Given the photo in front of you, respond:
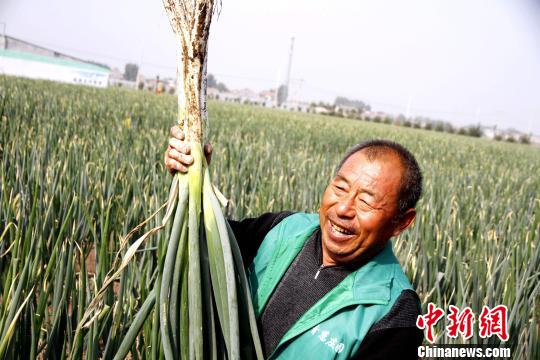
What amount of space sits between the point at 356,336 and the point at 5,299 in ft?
2.57

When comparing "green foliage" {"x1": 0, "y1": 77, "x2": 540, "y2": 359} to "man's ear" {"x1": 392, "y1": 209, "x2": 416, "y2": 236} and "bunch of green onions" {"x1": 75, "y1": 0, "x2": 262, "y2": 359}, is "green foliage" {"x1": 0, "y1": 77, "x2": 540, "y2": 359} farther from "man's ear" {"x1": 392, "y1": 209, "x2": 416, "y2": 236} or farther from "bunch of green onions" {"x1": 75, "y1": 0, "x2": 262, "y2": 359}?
"man's ear" {"x1": 392, "y1": 209, "x2": 416, "y2": 236}

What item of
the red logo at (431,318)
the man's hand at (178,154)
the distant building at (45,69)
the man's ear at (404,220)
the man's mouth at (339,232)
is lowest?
the red logo at (431,318)

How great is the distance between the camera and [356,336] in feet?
3.44

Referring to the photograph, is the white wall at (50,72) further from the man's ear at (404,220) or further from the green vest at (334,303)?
the man's ear at (404,220)

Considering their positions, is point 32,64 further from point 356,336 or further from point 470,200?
point 356,336

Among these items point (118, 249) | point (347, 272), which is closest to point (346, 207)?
point (347, 272)

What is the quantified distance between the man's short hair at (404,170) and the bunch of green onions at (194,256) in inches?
15.4

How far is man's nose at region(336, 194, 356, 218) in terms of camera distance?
45.8 inches

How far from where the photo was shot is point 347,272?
1184 mm

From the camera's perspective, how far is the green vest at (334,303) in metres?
1.06

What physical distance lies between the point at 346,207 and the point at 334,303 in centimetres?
21

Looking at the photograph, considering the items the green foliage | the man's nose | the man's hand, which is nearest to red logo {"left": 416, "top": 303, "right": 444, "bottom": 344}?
the green foliage

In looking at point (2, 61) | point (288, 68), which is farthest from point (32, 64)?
point (288, 68)

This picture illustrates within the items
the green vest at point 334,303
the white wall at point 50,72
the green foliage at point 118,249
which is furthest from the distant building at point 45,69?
the green vest at point 334,303
